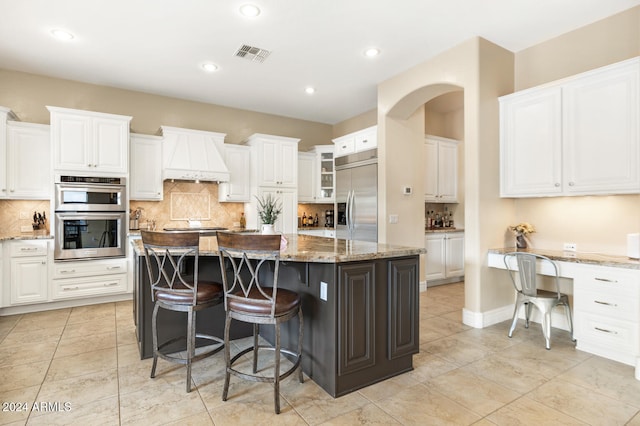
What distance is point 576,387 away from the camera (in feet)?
7.85

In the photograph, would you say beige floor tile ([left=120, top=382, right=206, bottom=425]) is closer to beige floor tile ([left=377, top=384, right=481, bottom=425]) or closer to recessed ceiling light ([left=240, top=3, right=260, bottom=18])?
beige floor tile ([left=377, top=384, right=481, bottom=425])

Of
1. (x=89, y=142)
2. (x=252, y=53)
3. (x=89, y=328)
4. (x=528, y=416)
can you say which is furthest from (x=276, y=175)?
(x=528, y=416)

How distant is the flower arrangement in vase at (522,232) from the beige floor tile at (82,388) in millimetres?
4137

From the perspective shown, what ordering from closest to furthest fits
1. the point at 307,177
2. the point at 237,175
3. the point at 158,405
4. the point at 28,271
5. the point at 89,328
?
the point at 158,405
the point at 89,328
the point at 28,271
the point at 237,175
the point at 307,177

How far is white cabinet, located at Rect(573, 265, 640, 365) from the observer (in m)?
2.71

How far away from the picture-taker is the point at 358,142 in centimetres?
553

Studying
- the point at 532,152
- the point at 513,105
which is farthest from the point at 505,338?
the point at 513,105

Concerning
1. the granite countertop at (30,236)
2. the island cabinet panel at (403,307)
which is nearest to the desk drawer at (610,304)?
the island cabinet panel at (403,307)

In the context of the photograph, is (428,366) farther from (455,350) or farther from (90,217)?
(90,217)

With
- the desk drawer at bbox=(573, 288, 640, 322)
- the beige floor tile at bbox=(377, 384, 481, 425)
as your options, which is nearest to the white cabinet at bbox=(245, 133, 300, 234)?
the beige floor tile at bbox=(377, 384, 481, 425)

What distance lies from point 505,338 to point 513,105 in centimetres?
247

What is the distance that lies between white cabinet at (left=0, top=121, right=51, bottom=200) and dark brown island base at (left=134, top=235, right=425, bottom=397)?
8.99 feet

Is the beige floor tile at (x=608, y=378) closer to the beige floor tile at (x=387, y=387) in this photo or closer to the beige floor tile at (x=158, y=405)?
the beige floor tile at (x=387, y=387)

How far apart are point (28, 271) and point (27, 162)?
4.59 feet
